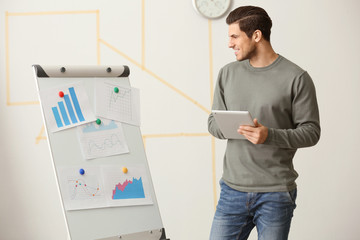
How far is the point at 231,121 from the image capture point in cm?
180

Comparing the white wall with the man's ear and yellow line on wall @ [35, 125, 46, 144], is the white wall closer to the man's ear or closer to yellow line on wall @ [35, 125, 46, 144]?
yellow line on wall @ [35, 125, 46, 144]

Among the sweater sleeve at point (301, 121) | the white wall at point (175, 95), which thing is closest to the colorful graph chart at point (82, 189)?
the sweater sleeve at point (301, 121)

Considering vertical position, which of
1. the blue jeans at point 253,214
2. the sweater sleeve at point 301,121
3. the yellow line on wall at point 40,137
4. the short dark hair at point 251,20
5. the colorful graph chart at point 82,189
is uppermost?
the short dark hair at point 251,20

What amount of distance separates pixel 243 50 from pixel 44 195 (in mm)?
1907

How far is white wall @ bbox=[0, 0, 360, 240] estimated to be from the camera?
10.8ft

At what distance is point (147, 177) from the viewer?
7.32ft

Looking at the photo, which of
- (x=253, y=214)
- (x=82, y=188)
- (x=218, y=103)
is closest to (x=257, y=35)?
(x=218, y=103)

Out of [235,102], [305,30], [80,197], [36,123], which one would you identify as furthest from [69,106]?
[305,30]

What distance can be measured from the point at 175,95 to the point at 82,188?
1.41 metres

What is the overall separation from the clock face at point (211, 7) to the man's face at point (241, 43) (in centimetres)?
144

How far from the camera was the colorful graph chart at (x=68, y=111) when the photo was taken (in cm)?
209

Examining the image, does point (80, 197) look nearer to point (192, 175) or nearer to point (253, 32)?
point (253, 32)

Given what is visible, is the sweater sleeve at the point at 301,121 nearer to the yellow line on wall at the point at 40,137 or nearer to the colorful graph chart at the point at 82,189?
the colorful graph chart at the point at 82,189

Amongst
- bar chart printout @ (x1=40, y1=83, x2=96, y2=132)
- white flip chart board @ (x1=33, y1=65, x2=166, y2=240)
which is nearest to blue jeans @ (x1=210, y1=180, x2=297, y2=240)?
white flip chart board @ (x1=33, y1=65, x2=166, y2=240)
